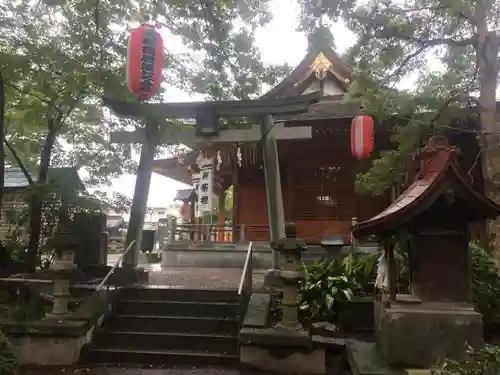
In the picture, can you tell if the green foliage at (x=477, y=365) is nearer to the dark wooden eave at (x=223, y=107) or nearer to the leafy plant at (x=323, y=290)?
the leafy plant at (x=323, y=290)

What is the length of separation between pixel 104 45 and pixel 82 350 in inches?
246

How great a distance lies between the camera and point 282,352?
6.76 meters

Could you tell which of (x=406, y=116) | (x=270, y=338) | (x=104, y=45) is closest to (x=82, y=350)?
(x=270, y=338)

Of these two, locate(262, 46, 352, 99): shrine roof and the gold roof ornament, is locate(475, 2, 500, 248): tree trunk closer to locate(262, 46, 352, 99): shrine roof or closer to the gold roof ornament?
locate(262, 46, 352, 99): shrine roof

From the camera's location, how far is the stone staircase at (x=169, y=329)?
283 inches

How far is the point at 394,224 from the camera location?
5910 millimetres

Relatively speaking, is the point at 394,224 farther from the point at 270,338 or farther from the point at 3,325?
the point at 3,325

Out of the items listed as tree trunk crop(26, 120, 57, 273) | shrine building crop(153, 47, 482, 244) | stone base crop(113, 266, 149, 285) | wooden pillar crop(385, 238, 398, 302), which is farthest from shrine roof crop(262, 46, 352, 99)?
wooden pillar crop(385, 238, 398, 302)

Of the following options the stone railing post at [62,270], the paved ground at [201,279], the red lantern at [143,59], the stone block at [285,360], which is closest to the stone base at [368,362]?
the stone block at [285,360]

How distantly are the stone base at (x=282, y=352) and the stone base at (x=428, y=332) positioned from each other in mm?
1216

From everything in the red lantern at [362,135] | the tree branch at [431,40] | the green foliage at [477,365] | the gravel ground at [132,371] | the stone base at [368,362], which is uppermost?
the tree branch at [431,40]

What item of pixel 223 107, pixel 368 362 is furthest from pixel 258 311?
pixel 223 107

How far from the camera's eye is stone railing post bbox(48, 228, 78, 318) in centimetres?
747

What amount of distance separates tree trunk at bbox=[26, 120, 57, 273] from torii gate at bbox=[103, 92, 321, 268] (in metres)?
1.33
